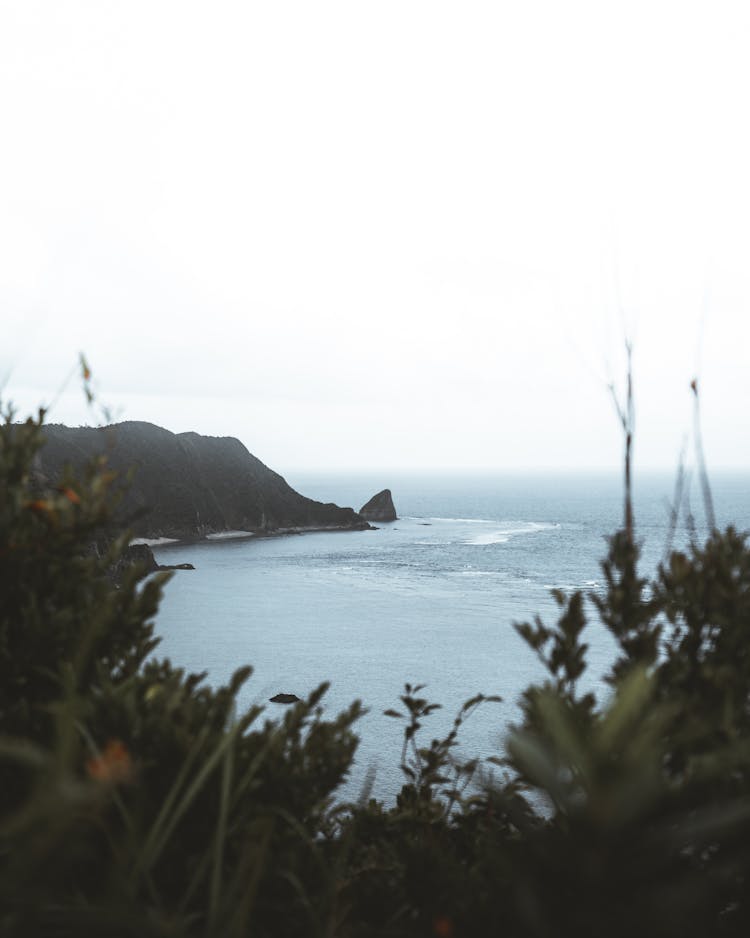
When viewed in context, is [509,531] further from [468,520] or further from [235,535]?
[235,535]

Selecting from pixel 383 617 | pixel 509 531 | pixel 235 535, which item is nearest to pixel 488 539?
pixel 509 531

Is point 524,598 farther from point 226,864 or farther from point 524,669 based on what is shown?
point 226,864

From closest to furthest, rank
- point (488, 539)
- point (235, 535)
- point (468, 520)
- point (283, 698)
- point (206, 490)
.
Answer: point (283, 698)
point (488, 539)
point (235, 535)
point (206, 490)
point (468, 520)

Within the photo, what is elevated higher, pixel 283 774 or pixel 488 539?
pixel 283 774

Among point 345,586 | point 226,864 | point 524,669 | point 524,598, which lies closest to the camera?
point 226,864

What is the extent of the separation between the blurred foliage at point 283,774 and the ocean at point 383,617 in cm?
249

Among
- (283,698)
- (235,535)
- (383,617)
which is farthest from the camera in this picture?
(235,535)

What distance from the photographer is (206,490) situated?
13925 cm

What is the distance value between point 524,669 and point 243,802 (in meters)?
45.0

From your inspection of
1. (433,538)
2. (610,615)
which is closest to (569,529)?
(433,538)

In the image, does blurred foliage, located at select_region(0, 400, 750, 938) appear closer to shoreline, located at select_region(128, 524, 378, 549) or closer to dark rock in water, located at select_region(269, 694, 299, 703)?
dark rock in water, located at select_region(269, 694, 299, 703)

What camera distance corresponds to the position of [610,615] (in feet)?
9.63

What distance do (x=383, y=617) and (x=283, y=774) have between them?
5878 centimetres

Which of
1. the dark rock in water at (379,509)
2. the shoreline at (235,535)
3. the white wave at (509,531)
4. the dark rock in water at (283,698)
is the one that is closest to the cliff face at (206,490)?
the shoreline at (235,535)
